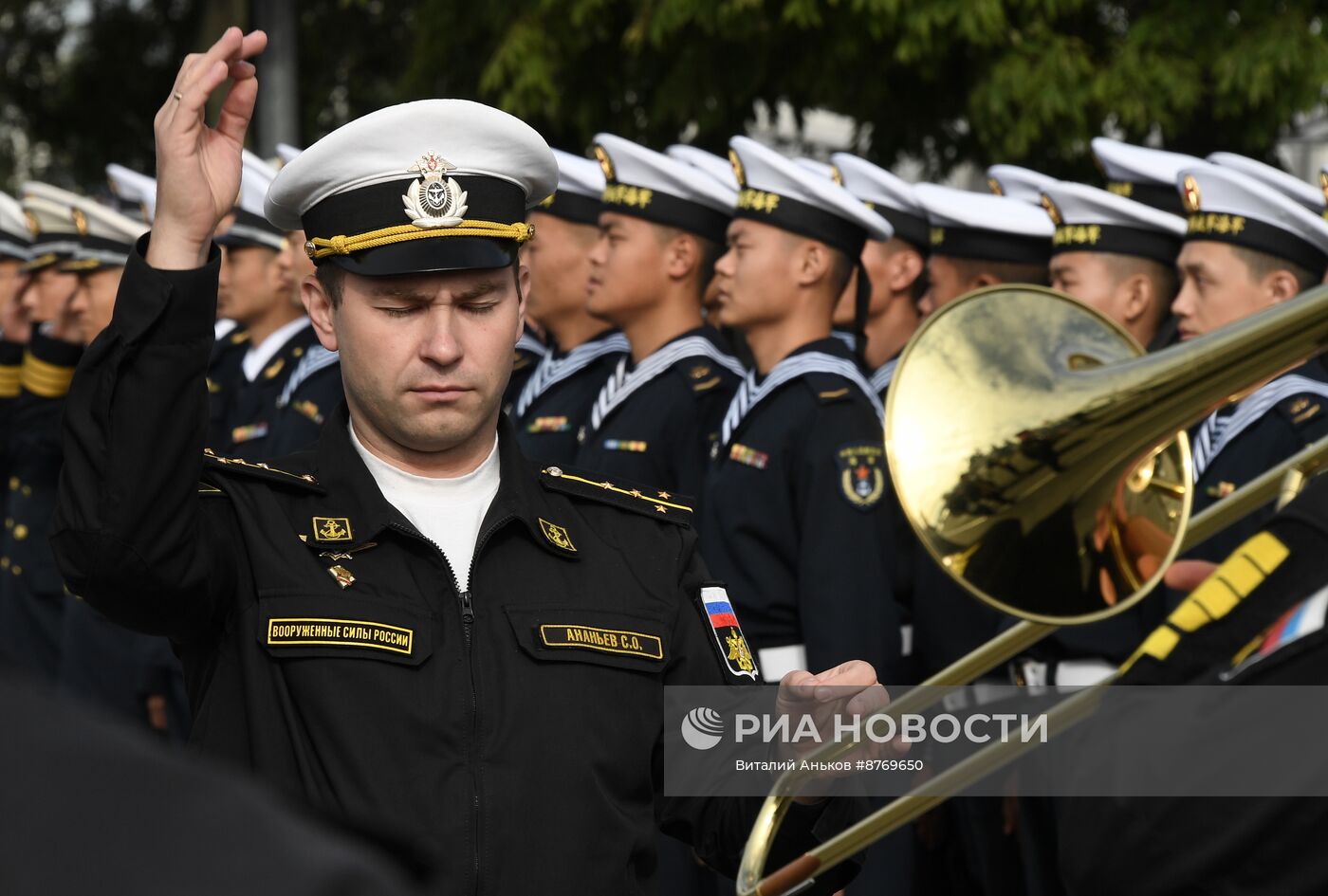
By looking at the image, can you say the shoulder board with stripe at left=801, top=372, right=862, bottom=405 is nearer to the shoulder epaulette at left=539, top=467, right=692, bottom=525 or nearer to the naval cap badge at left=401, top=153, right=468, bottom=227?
the shoulder epaulette at left=539, top=467, right=692, bottom=525

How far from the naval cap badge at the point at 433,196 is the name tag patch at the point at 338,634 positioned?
0.64 meters

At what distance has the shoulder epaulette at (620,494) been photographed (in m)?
2.93

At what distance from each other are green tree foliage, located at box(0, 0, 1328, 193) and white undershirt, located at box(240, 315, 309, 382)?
2.55m

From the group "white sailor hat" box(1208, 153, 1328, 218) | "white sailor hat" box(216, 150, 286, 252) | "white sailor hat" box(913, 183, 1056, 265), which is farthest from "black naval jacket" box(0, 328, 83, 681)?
"white sailor hat" box(1208, 153, 1328, 218)

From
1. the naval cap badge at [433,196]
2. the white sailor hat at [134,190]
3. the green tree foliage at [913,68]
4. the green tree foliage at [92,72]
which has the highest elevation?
the green tree foliage at [92,72]

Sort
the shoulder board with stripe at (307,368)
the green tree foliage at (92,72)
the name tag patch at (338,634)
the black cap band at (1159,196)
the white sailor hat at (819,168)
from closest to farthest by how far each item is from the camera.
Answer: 1. the name tag patch at (338,634)
2. the black cap band at (1159,196)
3. the white sailor hat at (819,168)
4. the shoulder board with stripe at (307,368)
5. the green tree foliage at (92,72)

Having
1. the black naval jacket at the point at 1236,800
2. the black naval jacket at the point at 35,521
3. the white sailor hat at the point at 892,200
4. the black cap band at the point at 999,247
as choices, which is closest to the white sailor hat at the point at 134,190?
the black naval jacket at the point at 35,521

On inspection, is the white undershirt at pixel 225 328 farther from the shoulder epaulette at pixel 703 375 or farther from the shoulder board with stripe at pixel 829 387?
the shoulder board with stripe at pixel 829 387

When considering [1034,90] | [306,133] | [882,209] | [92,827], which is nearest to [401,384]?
[92,827]

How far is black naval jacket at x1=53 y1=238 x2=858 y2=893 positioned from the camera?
2439 millimetres

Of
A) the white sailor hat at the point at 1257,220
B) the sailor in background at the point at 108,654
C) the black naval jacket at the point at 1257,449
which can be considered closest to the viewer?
the black naval jacket at the point at 1257,449

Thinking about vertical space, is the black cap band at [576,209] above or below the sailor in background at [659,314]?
above

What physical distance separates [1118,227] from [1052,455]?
12.6 ft

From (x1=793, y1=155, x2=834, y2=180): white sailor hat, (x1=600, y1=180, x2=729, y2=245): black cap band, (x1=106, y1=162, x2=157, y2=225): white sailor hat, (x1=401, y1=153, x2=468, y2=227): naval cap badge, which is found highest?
(x1=106, y1=162, x2=157, y2=225): white sailor hat
